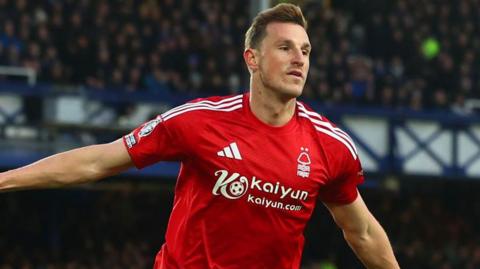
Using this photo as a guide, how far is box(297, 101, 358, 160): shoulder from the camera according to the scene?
20.2 ft

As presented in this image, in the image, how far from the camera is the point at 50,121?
58.5 feet

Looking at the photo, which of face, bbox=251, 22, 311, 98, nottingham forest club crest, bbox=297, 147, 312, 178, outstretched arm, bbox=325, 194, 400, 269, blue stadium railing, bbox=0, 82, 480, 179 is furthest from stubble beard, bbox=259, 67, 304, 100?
blue stadium railing, bbox=0, 82, 480, 179

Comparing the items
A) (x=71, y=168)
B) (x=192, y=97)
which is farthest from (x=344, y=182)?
(x=192, y=97)

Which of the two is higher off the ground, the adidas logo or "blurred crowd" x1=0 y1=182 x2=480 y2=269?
the adidas logo

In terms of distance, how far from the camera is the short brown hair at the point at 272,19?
239 inches

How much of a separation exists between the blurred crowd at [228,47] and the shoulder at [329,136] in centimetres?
1139

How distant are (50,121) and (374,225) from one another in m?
11.9

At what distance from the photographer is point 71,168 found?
19.2ft

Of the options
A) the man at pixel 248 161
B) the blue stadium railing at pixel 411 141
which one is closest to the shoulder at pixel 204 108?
the man at pixel 248 161

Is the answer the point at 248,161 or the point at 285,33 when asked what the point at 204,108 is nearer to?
the point at 248,161


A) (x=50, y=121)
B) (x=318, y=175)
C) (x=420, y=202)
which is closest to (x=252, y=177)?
(x=318, y=175)

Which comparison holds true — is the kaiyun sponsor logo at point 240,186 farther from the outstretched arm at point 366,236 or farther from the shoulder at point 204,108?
the outstretched arm at point 366,236

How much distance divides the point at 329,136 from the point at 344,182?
235 millimetres

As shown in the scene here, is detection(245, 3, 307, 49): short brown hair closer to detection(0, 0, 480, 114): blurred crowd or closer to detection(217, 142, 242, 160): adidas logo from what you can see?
detection(217, 142, 242, 160): adidas logo
